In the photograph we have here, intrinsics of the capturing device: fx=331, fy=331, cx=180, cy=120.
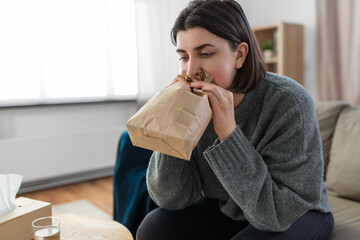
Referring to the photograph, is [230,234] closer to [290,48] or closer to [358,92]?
[358,92]

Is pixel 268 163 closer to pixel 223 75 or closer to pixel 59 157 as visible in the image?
pixel 223 75

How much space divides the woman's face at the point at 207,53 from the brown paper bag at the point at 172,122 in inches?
5.6

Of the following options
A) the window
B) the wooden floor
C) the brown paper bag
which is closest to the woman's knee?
the brown paper bag

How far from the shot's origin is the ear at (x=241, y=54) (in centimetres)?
99

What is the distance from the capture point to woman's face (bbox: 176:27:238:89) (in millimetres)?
929

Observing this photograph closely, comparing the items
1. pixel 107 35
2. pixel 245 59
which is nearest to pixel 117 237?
pixel 245 59

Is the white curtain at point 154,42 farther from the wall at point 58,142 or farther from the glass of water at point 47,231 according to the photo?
the glass of water at point 47,231

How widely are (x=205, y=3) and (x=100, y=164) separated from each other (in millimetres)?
2401

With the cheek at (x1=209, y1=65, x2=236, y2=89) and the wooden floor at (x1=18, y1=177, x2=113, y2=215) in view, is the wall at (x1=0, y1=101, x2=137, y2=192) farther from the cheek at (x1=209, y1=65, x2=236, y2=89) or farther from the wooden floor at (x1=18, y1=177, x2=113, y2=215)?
the cheek at (x1=209, y1=65, x2=236, y2=89)

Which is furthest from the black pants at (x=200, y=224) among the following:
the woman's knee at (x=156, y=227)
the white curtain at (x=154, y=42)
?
the white curtain at (x=154, y=42)

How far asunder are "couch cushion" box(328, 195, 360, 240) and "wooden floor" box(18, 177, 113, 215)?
1.55m

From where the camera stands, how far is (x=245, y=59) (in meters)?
1.03

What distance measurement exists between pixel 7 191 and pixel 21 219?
88 millimetres

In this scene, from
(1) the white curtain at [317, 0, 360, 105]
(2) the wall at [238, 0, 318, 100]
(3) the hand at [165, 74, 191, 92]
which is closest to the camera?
(3) the hand at [165, 74, 191, 92]
